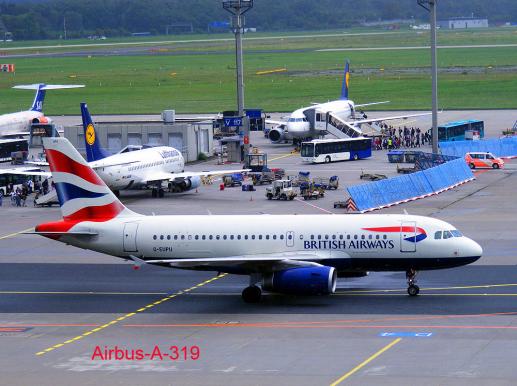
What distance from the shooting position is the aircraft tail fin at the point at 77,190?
5869cm

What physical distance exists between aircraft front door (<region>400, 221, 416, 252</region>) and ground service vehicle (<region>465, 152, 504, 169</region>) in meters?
59.6

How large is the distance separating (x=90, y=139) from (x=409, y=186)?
26.3 metres

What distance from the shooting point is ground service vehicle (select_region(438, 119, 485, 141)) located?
132m

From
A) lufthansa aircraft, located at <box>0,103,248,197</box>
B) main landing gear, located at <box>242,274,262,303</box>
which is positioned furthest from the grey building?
main landing gear, located at <box>242,274,262,303</box>

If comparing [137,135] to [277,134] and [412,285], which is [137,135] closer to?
[277,134]

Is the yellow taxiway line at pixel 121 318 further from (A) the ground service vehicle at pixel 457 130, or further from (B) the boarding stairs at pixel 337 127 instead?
(A) the ground service vehicle at pixel 457 130

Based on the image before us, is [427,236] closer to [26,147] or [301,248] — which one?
[301,248]

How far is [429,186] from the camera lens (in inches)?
3770

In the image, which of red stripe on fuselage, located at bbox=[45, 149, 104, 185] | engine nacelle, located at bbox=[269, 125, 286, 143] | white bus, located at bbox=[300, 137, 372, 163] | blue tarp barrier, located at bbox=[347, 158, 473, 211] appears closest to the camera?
red stripe on fuselage, located at bbox=[45, 149, 104, 185]

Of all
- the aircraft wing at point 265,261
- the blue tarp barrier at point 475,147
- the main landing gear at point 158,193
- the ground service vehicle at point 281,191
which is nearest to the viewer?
the aircraft wing at point 265,261

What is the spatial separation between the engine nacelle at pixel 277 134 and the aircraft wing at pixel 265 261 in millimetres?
82570

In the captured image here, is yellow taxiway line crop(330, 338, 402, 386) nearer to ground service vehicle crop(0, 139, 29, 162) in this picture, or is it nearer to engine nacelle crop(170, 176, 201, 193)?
engine nacelle crop(170, 176, 201, 193)

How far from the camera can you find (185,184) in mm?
99500

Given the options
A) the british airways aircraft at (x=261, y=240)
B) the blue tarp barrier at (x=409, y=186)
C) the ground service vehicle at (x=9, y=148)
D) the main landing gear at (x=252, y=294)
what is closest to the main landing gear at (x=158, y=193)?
the blue tarp barrier at (x=409, y=186)
